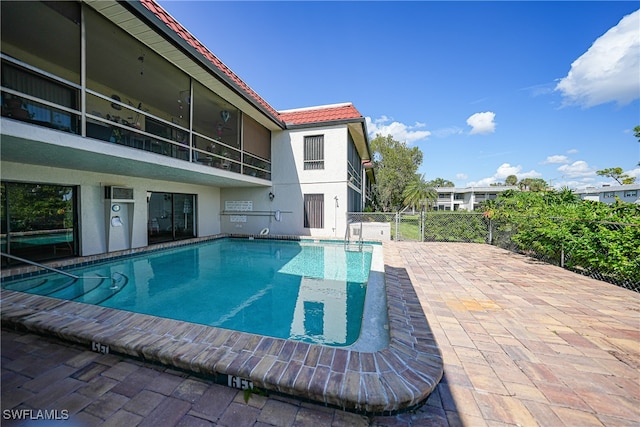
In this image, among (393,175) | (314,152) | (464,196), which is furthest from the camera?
(464,196)

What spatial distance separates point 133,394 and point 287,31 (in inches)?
468

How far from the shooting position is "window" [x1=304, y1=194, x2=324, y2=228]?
42.2ft

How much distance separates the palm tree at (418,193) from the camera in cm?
2819

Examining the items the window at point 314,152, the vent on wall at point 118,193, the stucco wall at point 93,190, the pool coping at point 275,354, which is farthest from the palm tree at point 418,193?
the pool coping at point 275,354

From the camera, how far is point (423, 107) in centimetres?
1900

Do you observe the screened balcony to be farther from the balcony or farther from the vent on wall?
the vent on wall

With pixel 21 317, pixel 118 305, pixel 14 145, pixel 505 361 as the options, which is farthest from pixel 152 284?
pixel 505 361

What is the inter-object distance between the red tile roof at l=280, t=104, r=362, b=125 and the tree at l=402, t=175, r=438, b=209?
17.8 meters

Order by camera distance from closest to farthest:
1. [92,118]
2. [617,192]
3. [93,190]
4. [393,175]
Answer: [92,118] < [93,190] < [393,175] < [617,192]

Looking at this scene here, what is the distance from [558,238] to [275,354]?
312 inches

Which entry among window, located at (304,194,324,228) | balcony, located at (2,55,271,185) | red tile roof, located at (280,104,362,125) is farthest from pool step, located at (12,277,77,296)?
red tile roof, located at (280,104,362,125)

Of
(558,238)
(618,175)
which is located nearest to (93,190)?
(558,238)

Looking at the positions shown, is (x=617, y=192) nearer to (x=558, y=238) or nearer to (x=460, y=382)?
(x=558, y=238)

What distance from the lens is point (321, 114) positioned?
13078 mm
